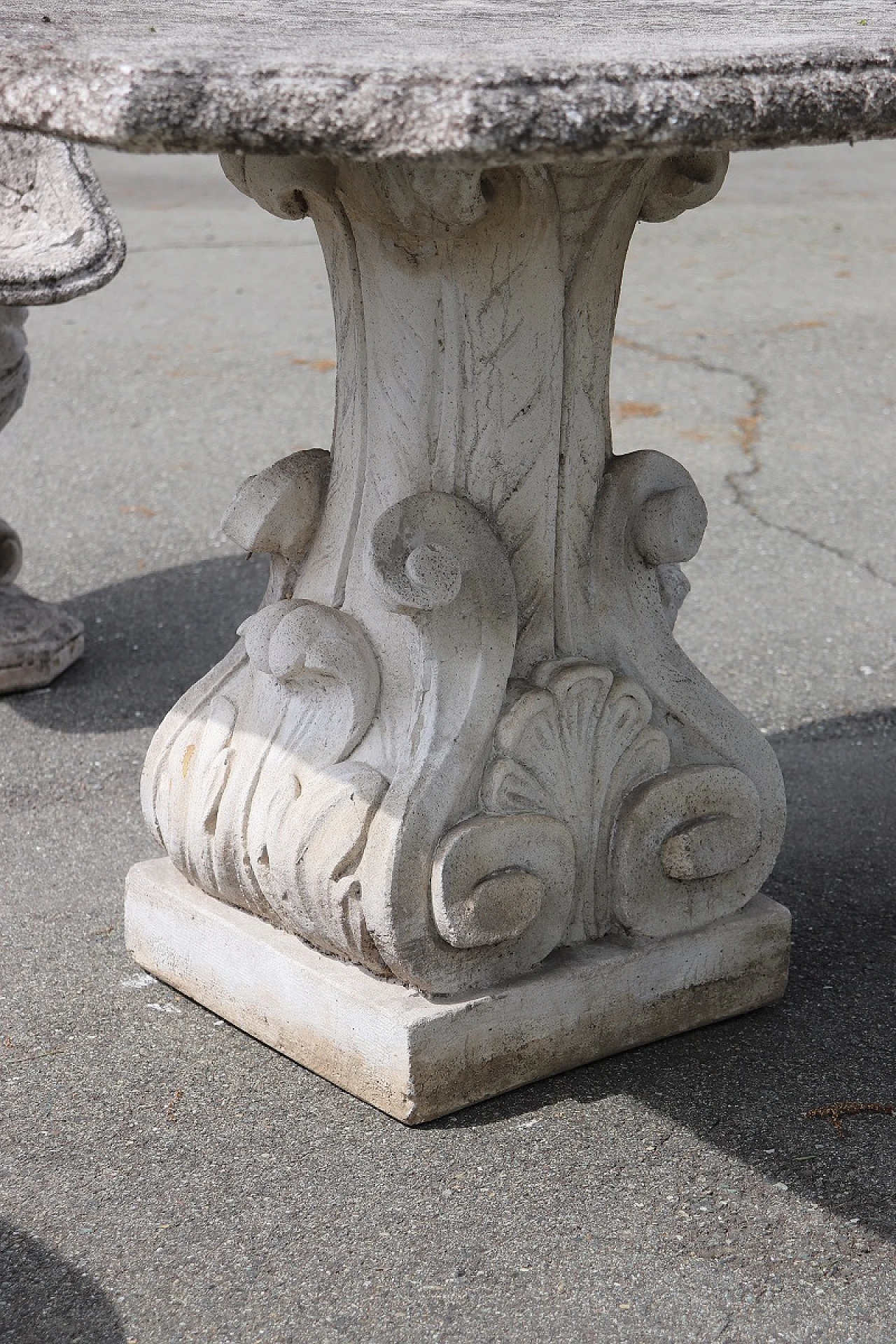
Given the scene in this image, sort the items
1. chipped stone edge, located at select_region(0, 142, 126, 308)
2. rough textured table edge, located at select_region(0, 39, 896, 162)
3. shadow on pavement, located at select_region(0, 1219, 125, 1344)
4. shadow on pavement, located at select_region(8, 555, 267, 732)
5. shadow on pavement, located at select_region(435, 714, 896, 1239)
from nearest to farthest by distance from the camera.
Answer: rough textured table edge, located at select_region(0, 39, 896, 162) → shadow on pavement, located at select_region(0, 1219, 125, 1344) → shadow on pavement, located at select_region(435, 714, 896, 1239) → chipped stone edge, located at select_region(0, 142, 126, 308) → shadow on pavement, located at select_region(8, 555, 267, 732)

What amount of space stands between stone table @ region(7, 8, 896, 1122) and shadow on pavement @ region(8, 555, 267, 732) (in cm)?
111

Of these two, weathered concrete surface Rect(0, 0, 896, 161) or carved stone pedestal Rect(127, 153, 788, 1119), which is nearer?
weathered concrete surface Rect(0, 0, 896, 161)

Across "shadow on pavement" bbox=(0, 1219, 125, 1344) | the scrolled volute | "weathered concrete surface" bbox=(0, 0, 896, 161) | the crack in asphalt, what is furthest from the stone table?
the crack in asphalt

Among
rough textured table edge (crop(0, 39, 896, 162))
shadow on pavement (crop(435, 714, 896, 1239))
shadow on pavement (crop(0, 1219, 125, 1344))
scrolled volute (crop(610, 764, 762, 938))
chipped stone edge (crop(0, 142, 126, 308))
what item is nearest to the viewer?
rough textured table edge (crop(0, 39, 896, 162))

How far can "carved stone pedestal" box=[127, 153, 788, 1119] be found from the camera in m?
1.96

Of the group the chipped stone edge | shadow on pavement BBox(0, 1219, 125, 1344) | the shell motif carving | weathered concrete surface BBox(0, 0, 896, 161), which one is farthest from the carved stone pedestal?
the chipped stone edge

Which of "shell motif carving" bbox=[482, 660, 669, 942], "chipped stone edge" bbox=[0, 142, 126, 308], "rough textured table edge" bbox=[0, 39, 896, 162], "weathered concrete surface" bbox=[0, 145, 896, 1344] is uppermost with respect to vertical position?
"rough textured table edge" bbox=[0, 39, 896, 162]

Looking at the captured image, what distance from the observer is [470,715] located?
201cm

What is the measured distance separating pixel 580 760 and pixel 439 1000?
1.13 feet

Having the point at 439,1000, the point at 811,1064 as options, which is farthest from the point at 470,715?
the point at 811,1064

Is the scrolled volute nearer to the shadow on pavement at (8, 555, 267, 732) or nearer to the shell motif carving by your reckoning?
the shell motif carving

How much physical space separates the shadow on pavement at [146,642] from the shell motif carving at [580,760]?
4.53ft

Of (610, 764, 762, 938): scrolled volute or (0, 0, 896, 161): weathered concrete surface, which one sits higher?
(0, 0, 896, 161): weathered concrete surface

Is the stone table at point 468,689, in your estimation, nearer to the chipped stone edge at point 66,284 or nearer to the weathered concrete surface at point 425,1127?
the weathered concrete surface at point 425,1127
